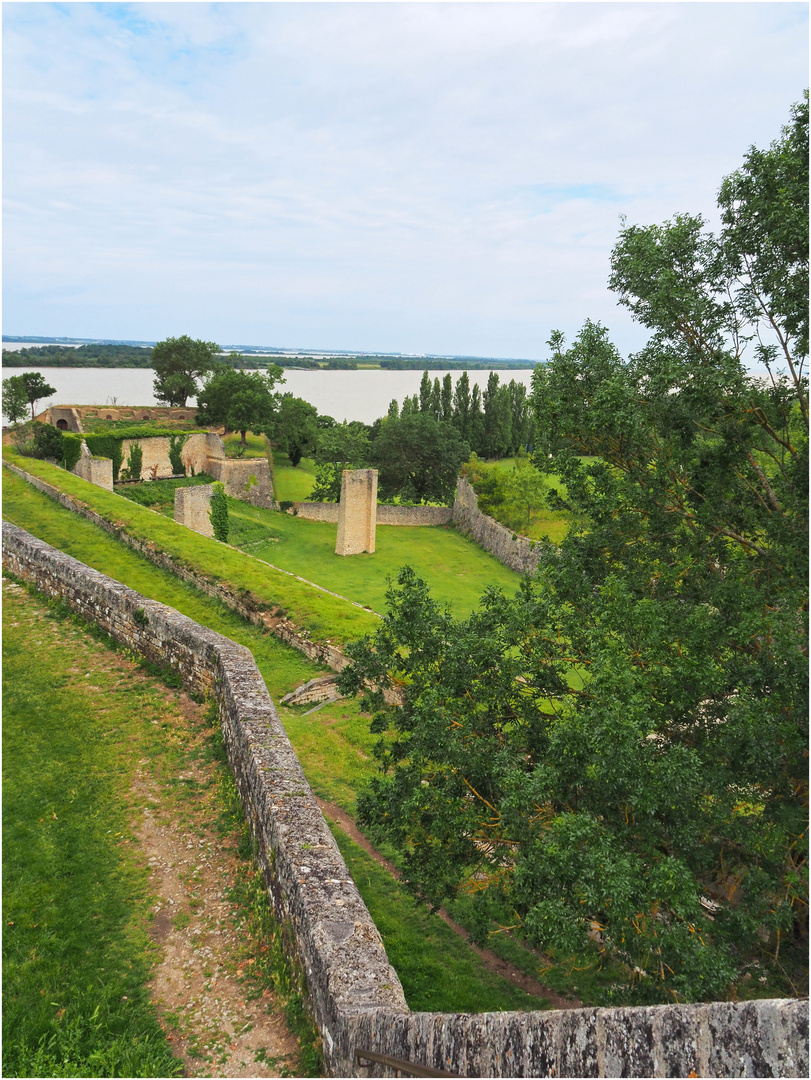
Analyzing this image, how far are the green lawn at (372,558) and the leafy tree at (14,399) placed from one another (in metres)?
19.4

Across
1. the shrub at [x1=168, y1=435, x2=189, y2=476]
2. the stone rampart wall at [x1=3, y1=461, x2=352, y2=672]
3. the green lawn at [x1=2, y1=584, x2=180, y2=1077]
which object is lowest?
the green lawn at [x1=2, y1=584, x2=180, y2=1077]

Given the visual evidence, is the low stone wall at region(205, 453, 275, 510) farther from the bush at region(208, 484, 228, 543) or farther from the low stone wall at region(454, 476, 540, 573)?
the low stone wall at region(454, 476, 540, 573)

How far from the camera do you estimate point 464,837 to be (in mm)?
6516

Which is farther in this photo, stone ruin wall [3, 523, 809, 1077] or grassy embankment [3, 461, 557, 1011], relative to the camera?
grassy embankment [3, 461, 557, 1011]

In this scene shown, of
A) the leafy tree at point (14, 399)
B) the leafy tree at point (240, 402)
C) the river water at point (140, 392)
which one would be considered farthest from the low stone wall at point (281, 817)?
the river water at point (140, 392)

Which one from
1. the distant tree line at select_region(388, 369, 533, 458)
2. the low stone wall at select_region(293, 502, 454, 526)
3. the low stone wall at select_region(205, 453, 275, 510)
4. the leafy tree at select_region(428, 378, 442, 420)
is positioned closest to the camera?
the low stone wall at select_region(205, 453, 275, 510)

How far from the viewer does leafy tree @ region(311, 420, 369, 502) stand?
46062 mm

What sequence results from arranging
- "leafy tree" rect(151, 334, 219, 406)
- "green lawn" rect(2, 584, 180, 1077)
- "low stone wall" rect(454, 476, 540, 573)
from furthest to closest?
"leafy tree" rect(151, 334, 219, 406)
"low stone wall" rect(454, 476, 540, 573)
"green lawn" rect(2, 584, 180, 1077)

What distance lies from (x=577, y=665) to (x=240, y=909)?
4.07 metres

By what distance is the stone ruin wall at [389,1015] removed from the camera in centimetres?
322

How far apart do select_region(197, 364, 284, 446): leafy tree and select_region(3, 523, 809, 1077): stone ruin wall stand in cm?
4434

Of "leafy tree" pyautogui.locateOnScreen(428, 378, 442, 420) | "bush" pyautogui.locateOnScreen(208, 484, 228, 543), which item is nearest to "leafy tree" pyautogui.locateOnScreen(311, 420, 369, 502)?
"bush" pyautogui.locateOnScreen(208, 484, 228, 543)

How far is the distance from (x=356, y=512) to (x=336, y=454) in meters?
14.5

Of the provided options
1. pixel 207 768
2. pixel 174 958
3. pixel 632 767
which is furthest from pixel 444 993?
pixel 207 768
